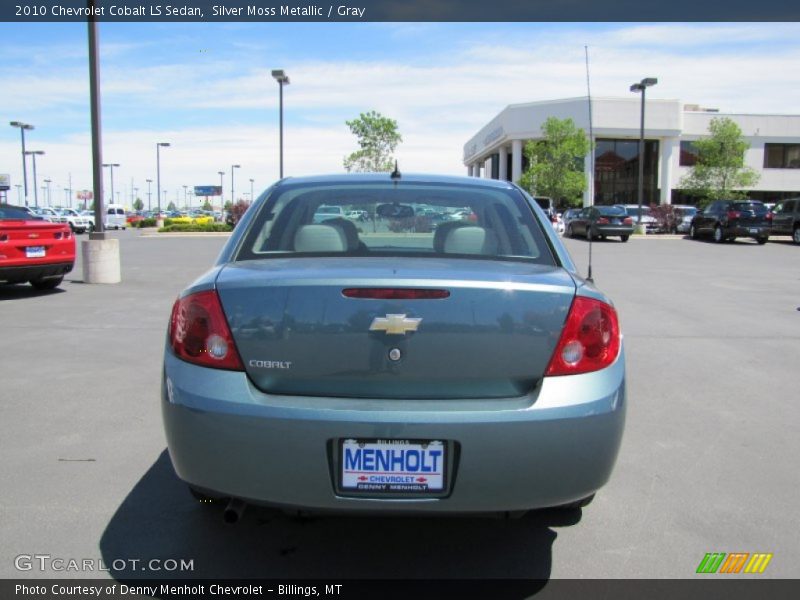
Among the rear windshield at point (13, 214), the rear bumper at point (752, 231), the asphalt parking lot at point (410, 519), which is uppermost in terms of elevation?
the rear windshield at point (13, 214)

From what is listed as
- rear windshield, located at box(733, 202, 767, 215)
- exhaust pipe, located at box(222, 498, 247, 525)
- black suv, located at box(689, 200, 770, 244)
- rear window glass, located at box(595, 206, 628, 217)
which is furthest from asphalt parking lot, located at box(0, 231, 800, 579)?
rear windshield, located at box(733, 202, 767, 215)

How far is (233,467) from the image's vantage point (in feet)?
8.34

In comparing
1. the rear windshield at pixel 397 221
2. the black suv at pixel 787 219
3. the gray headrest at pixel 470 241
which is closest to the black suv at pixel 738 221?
the black suv at pixel 787 219

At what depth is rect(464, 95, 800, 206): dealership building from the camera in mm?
51719

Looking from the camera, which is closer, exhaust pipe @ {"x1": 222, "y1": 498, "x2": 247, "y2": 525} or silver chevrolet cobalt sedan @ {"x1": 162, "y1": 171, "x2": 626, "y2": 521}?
silver chevrolet cobalt sedan @ {"x1": 162, "y1": 171, "x2": 626, "y2": 521}

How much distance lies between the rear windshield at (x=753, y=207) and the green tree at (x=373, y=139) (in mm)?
20166

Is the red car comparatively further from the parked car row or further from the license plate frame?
the parked car row

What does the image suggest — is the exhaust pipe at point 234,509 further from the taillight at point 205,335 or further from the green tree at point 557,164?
the green tree at point 557,164

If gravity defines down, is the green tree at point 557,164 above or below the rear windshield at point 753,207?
above

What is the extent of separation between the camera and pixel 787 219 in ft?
90.1

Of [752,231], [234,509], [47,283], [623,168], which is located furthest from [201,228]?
[234,509]

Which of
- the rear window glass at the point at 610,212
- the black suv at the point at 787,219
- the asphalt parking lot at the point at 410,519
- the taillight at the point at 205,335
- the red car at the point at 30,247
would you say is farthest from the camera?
the rear window glass at the point at 610,212

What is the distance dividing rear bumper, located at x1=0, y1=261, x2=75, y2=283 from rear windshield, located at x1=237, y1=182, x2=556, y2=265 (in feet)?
25.6

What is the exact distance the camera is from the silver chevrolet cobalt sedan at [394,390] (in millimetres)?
2492
